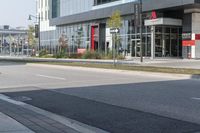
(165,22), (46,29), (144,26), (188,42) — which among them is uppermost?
(46,29)

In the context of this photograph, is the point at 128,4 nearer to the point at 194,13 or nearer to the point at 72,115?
the point at 194,13

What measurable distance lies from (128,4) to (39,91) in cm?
4532

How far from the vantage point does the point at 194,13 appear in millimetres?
53812

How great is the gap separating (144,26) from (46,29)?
51871 mm

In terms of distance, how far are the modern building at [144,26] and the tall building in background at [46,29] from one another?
14.7 meters

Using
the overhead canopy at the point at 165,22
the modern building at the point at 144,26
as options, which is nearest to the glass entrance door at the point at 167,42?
the modern building at the point at 144,26

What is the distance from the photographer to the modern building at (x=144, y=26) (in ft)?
177

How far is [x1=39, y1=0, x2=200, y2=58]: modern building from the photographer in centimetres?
5381

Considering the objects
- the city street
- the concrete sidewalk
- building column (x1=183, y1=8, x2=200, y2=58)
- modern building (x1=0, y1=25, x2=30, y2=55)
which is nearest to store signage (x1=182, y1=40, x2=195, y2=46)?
building column (x1=183, y1=8, x2=200, y2=58)

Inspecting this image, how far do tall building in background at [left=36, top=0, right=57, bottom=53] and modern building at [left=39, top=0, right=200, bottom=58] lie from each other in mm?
14694

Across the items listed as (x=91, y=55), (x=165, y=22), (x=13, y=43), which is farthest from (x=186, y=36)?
(x=13, y=43)

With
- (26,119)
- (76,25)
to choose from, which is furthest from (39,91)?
(76,25)

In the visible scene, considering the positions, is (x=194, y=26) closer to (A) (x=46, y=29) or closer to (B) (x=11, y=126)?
(B) (x=11, y=126)

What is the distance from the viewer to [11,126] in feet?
30.3
